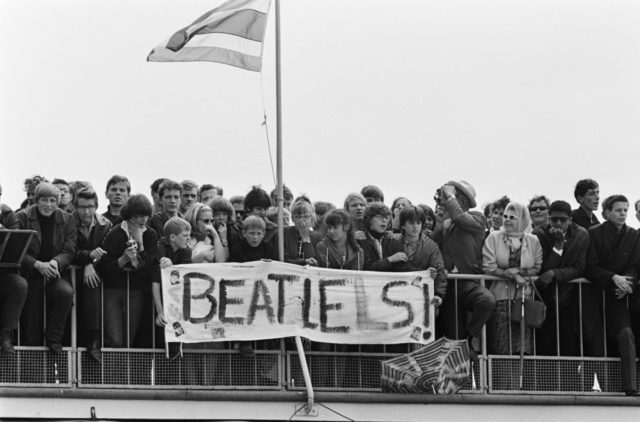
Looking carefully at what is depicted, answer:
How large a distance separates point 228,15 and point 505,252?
13.0ft

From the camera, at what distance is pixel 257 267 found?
20125 mm

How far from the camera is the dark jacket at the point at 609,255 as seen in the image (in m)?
21.0

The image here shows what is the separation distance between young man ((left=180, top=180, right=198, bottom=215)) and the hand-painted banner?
1401 millimetres

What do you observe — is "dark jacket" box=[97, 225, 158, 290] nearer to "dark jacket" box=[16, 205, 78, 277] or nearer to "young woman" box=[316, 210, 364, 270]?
"dark jacket" box=[16, 205, 78, 277]

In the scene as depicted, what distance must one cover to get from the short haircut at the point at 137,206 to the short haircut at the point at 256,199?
71.7 inches

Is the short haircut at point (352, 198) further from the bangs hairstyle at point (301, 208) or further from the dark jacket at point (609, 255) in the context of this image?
the dark jacket at point (609, 255)

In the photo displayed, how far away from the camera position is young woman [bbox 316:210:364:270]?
805 inches

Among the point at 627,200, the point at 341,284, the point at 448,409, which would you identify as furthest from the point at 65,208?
the point at 627,200

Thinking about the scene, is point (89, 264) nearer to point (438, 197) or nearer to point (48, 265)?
point (48, 265)

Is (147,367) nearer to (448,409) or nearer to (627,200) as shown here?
(448,409)

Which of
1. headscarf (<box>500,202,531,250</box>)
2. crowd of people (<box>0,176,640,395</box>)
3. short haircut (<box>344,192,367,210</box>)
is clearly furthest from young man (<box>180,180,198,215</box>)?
headscarf (<box>500,202,531,250</box>)

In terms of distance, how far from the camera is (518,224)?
68.0 feet

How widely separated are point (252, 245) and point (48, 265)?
218 centimetres

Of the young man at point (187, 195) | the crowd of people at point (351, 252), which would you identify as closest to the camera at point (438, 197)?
the crowd of people at point (351, 252)
